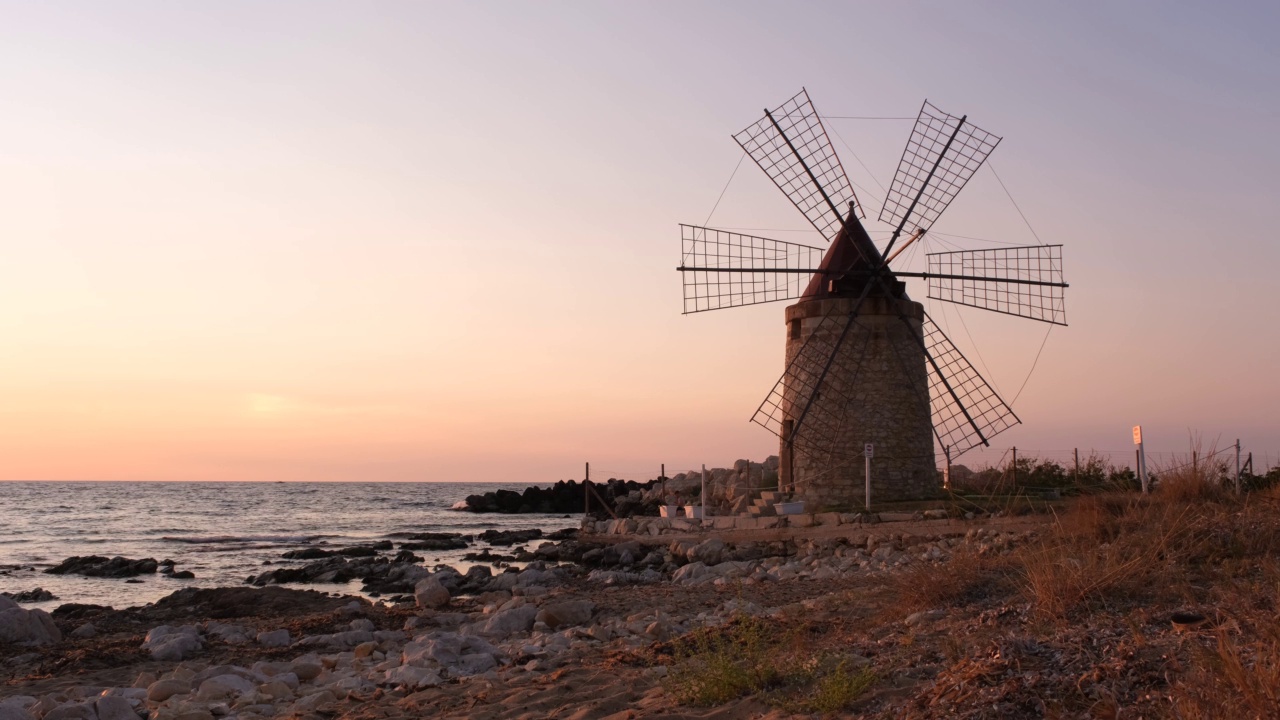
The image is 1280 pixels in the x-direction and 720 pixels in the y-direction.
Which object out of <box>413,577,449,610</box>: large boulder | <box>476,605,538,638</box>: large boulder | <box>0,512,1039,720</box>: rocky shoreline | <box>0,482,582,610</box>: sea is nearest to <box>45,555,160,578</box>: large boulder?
<box>0,482,582,610</box>: sea

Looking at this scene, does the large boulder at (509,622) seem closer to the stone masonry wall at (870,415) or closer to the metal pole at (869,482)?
the metal pole at (869,482)

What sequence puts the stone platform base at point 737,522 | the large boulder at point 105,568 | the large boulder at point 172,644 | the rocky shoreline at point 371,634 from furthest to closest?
the large boulder at point 105,568 → the stone platform base at point 737,522 → the large boulder at point 172,644 → the rocky shoreline at point 371,634

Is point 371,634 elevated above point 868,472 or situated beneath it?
situated beneath

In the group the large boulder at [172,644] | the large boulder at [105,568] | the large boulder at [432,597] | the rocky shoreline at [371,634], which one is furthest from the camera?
the large boulder at [105,568]

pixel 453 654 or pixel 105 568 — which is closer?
pixel 453 654

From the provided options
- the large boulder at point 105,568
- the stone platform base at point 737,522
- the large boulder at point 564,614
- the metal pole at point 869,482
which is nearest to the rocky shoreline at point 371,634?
the large boulder at point 564,614

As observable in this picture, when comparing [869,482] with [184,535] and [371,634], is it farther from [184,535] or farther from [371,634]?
[184,535]

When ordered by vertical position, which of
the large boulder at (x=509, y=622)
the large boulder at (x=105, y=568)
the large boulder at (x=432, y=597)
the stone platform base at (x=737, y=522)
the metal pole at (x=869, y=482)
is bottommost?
the large boulder at (x=105, y=568)

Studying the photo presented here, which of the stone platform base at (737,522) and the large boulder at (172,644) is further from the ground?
the stone platform base at (737,522)

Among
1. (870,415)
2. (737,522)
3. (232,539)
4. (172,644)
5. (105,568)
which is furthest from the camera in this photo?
Result: (232,539)

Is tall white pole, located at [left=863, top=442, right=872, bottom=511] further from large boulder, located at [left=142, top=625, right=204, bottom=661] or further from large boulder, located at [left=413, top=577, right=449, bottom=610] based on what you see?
large boulder, located at [left=142, top=625, right=204, bottom=661]

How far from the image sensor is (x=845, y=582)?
387 inches

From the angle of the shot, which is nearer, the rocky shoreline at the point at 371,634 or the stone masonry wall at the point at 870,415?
the rocky shoreline at the point at 371,634

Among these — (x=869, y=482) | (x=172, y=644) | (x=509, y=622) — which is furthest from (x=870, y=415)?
(x=172, y=644)
